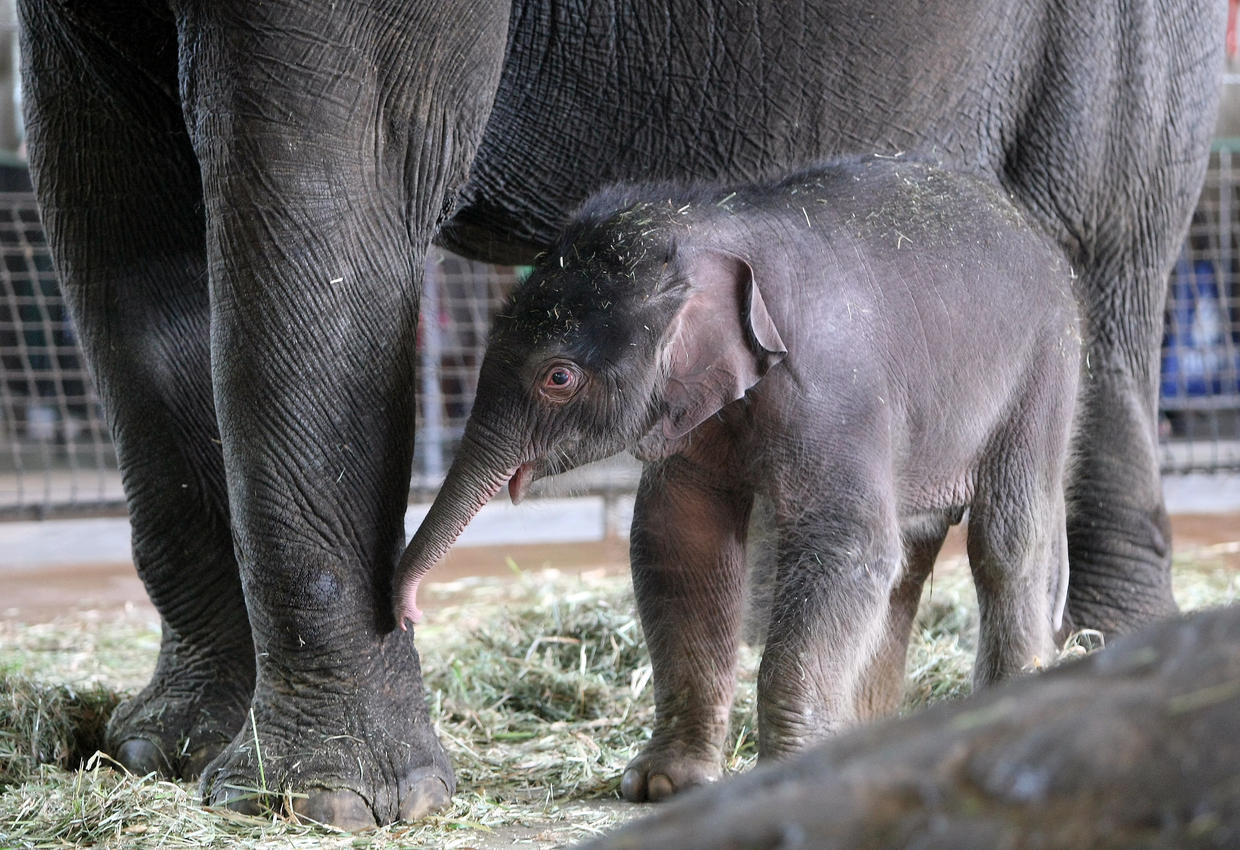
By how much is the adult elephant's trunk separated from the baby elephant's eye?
0.14 m

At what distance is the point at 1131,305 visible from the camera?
164 inches

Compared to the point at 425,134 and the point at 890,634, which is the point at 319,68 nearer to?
the point at 425,134

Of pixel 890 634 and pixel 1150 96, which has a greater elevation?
pixel 1150 96

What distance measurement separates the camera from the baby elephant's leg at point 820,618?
108 inches

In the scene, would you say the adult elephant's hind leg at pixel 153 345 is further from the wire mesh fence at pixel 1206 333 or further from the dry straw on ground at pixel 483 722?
the wire mesh fence at pixel 1206 333

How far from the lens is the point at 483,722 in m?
3.75

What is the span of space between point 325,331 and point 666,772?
3.34 ft

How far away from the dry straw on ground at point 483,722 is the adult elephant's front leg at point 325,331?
13 centimetres

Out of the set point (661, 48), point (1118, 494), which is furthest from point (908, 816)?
point (1118, 494)

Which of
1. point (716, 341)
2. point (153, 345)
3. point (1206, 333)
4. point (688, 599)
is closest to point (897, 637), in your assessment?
point (688, 599)

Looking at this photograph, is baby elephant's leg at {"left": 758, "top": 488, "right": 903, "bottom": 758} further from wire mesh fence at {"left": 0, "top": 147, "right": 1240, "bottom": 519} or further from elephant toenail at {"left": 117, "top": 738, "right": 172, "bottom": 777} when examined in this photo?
wire mesh fence at {"left": 0, "top": 147, "right": 1240, "bottom": 519}

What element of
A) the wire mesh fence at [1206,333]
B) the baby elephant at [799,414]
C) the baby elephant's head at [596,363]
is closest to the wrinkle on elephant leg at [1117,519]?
the baby elephant at [799,414]

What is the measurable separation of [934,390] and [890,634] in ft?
1.87

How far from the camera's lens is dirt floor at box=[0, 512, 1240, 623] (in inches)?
247
